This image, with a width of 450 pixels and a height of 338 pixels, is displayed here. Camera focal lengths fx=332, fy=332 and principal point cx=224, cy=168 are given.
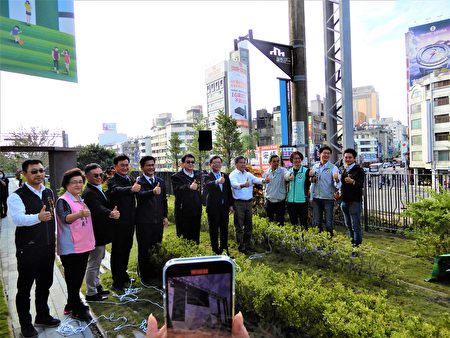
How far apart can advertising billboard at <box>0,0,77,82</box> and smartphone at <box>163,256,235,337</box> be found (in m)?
10.2

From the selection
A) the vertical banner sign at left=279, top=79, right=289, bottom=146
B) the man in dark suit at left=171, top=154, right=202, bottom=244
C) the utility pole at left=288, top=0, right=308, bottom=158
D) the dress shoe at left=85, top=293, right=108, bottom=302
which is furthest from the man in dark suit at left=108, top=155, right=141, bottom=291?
the vertical banner sign at left=279, top=79, right=289, bottom=146

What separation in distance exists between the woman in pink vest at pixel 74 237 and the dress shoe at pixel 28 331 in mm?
481

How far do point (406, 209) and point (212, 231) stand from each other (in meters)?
3.71

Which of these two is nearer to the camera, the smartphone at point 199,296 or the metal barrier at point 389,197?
the smartphone at point 199,296

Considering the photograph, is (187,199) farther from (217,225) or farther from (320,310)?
(320,310)

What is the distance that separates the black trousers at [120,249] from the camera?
4.83 meters

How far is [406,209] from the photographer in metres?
6.32

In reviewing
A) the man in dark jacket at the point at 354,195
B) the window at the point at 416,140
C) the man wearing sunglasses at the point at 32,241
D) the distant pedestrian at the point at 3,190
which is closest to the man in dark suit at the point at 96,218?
the man wearing sunglasses at the point at 32,241

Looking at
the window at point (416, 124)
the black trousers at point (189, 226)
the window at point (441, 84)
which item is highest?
the window at point (441, 84)

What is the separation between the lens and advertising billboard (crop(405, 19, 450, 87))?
Result: 47469mm

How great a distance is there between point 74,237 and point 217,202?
258 cm

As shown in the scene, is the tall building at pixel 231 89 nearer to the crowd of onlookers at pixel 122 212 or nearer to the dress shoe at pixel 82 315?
the crowd of onlookers at pixel 122 212

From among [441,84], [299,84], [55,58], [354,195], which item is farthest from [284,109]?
[441,84]

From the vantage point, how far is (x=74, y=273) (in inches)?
158
